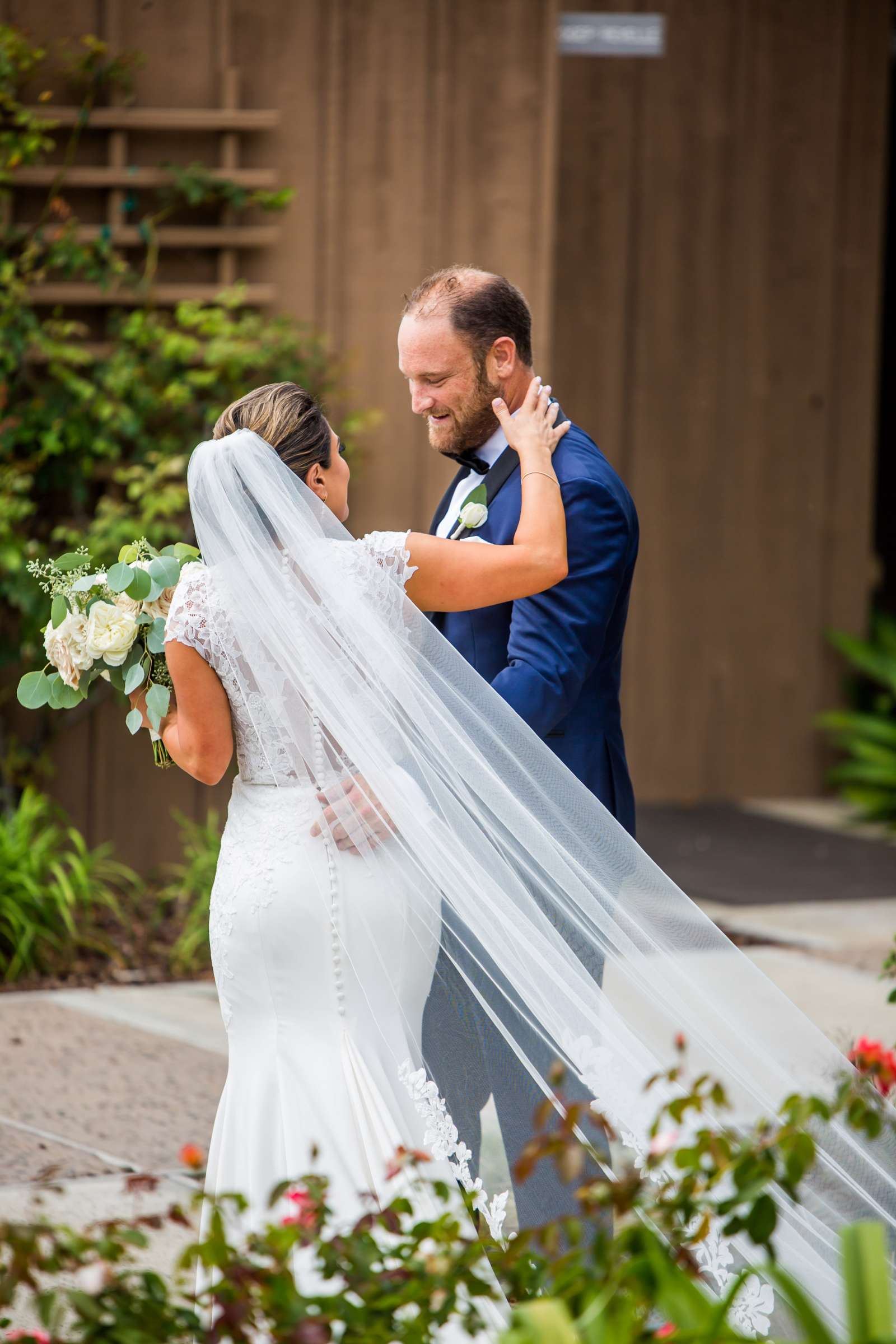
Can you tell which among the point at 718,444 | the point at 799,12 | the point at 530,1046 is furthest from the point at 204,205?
the point at 530,1046

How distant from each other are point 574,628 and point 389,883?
2.08 ft

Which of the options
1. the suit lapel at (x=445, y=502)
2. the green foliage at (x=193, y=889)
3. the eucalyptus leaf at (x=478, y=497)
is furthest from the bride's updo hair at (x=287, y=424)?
the green foliage at (x=193, y=889)

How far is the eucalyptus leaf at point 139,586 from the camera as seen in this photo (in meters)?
2.94

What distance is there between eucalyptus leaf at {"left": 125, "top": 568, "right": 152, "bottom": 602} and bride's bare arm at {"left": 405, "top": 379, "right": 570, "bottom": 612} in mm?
471

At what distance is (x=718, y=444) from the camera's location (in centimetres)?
971

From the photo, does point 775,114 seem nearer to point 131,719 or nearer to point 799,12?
point 799,12

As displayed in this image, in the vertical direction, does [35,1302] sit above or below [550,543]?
below

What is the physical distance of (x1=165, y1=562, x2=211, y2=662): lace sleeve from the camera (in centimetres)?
279

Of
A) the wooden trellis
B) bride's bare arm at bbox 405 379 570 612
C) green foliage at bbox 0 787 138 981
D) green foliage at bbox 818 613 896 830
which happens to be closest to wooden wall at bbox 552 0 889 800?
green foliage at bbox 818 613 896 830

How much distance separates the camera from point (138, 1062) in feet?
16.1

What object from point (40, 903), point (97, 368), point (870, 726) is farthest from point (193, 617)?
point (870, 726)

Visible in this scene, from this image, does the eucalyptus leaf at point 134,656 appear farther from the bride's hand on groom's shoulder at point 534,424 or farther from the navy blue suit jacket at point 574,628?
the bride's hand on groom's shoulder at point 534,424

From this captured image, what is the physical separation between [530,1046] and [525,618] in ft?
2.73

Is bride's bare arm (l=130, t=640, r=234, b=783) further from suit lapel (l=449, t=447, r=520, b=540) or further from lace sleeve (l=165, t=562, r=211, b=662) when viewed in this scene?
suit lapel (l=449, t=447, r=520, b=540)
